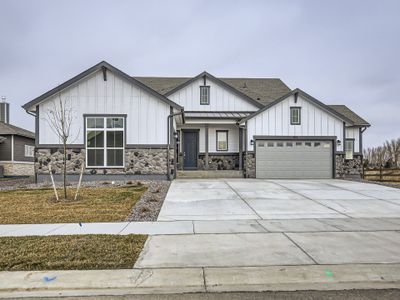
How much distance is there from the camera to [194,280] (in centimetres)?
398

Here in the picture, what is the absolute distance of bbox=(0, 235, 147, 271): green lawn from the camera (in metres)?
4.42

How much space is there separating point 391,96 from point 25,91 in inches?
1623

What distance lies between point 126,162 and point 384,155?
32359 millimetres

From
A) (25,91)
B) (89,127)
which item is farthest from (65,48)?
(25,91)

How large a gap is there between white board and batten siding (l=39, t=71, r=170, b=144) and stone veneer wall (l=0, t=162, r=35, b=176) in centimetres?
893

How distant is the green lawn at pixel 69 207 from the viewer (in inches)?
307

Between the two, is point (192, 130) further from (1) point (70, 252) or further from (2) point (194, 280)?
(2) point (194, 280)

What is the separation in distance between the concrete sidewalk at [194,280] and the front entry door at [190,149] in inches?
671

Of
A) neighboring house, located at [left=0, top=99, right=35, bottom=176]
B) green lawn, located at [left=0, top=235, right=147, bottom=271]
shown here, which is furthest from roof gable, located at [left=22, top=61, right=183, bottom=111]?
green lawn, located at [left=0, top=235, right=147, bottom=271]

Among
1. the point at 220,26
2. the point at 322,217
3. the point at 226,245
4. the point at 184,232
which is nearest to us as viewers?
the point at 226,245

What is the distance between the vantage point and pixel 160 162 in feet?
53.7

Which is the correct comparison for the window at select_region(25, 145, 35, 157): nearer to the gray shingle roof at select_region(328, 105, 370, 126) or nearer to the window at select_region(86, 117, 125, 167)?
the window at select_region(86, 117, 125, 167)

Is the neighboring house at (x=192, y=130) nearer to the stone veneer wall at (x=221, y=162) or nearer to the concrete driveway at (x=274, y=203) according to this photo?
the stone veneer wall at (x=221, y=162)

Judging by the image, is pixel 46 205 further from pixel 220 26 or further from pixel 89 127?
pixel 220 26
